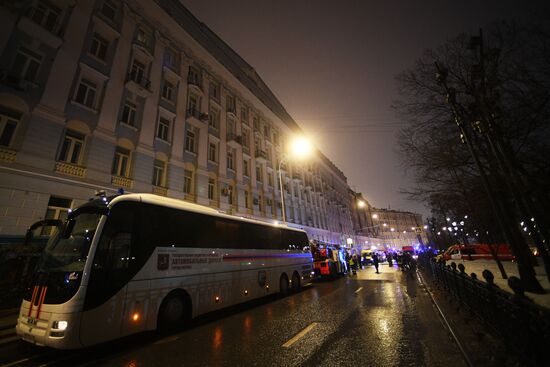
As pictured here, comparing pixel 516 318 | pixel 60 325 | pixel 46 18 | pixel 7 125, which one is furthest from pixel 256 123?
pixel 516 318

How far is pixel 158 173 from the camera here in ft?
56.1

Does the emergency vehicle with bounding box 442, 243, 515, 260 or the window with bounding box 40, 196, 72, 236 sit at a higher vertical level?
the window with bounding box 40, 196, 72, 236

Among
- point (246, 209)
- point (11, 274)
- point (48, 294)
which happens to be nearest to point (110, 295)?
point (48, 294)

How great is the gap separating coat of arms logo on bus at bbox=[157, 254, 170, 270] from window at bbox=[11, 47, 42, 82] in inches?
472

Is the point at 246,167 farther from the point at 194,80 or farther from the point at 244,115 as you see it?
the point at 194,80

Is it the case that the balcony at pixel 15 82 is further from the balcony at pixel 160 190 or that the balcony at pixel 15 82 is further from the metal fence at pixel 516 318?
the metal fence at pixel 516 318

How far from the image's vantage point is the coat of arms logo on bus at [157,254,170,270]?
6.65m

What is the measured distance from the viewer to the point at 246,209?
78.9 ft

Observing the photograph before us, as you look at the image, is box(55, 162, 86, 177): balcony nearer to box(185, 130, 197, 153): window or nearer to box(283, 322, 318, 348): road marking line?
box(185, 130, 197, 153): window

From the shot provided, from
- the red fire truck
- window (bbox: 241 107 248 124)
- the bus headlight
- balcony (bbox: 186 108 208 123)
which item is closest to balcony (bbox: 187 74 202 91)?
balcony (bbox: 186 108 208 123)

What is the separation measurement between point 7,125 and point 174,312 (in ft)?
39.0

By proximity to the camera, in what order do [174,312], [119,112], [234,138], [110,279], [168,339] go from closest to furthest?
[110,279] < [168,339] < [174,312] < [119,112] < [234,138]

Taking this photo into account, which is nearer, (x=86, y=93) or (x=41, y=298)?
(x=41, y=298)

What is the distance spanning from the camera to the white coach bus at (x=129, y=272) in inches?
196
